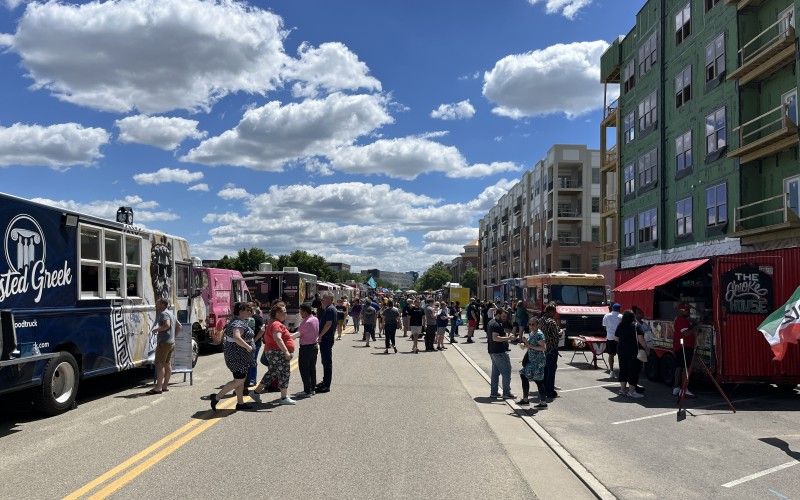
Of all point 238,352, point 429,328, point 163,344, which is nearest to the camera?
point 238,352

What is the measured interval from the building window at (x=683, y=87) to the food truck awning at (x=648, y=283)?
1659 cm

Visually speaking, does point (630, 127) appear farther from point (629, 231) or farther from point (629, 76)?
point (629, 231)

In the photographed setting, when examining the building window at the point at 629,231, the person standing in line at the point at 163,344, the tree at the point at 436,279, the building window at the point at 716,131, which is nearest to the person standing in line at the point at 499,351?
the person standing in line at the point at 163,344

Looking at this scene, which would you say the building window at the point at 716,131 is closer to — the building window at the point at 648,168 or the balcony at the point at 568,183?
the building window at the point at 648,168

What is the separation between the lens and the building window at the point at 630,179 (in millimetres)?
37906

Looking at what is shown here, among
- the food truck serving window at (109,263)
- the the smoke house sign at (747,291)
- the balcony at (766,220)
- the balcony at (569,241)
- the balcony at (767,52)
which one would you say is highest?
the balcony at (767,52)

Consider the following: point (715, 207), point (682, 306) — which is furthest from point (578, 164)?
point (682, 306)

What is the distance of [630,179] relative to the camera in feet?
127

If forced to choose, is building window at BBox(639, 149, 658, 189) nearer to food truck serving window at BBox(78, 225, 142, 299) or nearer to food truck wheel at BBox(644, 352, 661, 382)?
food truck wheel at BBox(644, 352, 661, 382)

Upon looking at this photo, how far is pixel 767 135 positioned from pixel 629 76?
16.2 meters

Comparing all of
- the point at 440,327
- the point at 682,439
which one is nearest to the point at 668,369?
the point at 682,439

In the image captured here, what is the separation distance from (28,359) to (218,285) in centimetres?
1220

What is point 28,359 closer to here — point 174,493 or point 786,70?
point 174,493

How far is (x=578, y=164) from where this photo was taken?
6606 cm
